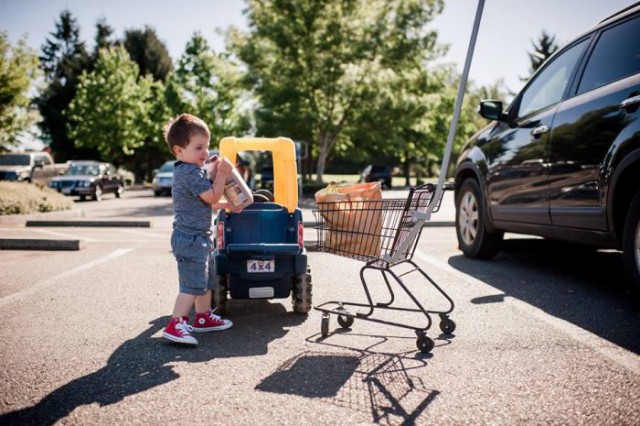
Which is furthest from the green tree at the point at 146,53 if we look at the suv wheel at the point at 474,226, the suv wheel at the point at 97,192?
the suv wheel at the point at 474,226

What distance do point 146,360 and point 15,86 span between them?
1167 inches

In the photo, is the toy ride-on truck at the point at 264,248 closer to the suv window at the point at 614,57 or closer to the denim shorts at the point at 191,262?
the denim shorts at the point at 191,262

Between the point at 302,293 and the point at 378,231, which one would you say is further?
the point at 302,293

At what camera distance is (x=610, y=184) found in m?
4.39

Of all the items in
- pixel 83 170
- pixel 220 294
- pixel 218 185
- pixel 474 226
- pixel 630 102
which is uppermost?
pixel 630 102

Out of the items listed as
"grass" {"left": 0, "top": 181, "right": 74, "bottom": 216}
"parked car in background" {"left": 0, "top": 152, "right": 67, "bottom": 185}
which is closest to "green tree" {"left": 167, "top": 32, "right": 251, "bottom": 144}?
"parked car in background" {"left": 0, "top": 152, "right": 67, "bottom": 185}

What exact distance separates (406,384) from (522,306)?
7.19ft

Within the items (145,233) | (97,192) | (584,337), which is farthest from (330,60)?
(584,337)

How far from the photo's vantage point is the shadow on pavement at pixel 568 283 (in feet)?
14.0

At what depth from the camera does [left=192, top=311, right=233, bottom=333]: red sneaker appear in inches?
165

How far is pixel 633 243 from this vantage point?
417cm

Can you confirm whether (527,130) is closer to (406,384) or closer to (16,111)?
(406,384)

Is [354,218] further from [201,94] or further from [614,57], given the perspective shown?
[201,94]

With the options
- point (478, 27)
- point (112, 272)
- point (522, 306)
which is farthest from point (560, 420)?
point (112, 272)
